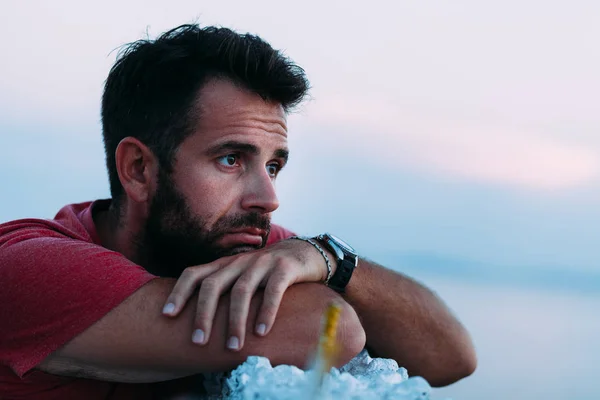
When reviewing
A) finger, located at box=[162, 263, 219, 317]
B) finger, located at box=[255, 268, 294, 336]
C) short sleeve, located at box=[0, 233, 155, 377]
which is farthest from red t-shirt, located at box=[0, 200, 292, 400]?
finger, located at box=[255, 268, 294, 336]

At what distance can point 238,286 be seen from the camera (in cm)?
223

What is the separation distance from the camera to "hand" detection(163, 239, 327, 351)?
7.22 ft

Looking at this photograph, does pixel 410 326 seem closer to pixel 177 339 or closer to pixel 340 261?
pixel 340 261

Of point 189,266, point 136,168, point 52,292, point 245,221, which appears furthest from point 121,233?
point 52,292

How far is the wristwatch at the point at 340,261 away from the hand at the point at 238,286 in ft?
1.19

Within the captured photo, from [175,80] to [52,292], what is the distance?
4.56 ft

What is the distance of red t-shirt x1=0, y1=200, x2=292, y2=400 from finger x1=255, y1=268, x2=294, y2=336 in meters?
0.39

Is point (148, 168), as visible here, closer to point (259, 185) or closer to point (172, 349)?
point (259, 185)

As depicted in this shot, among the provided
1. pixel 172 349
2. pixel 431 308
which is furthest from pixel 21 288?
pixel 431 308

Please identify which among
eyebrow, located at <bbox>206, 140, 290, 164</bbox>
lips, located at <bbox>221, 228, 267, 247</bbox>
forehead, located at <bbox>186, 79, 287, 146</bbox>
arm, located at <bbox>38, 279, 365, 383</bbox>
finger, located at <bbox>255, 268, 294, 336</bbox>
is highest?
forehead, located at <bbox>186, 79, 287, 146</bbox>

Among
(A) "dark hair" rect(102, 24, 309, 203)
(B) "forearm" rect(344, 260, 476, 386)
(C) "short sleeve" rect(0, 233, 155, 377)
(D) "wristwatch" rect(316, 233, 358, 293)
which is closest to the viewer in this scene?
(C) "short sleeve" rect(0, 233, 155, 377)

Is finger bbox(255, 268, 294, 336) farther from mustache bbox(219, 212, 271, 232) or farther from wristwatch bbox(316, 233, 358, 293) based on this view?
mustache bbox(219, 212, 271, 232)

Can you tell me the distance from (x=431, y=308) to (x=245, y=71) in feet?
4.58

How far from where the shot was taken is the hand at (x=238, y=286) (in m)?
2.20
